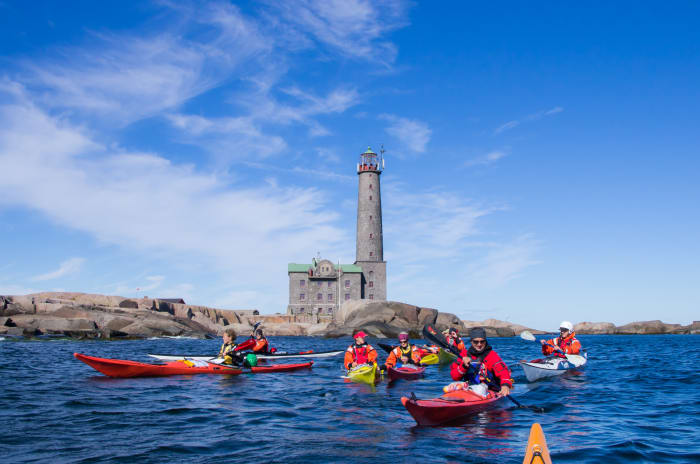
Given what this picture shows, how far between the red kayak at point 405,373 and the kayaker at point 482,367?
5919mm

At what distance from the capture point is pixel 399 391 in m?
14.9

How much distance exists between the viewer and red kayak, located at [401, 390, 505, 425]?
367 inches

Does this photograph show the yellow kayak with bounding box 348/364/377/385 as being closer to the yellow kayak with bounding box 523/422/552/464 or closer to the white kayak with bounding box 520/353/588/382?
the white kayak with bounding box 520/353/588/382

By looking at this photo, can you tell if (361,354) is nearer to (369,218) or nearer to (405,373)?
(405,373)

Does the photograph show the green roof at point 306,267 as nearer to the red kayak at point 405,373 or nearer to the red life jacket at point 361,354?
the red kayak at point 405,373

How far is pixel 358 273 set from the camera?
69.1m

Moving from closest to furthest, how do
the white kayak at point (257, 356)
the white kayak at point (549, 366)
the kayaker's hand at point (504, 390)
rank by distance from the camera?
1. the kayaker's hand at point (504, 390)
2. the white kayak at point (549, 366)
3. the white kayak at point (257, 356)

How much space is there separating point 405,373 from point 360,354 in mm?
1608

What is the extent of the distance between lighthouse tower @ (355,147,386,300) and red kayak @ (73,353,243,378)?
51394 mm

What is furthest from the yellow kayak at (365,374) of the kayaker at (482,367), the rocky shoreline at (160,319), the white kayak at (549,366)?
the rocky shoreline at (160,319)

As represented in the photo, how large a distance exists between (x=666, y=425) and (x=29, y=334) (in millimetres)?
42368

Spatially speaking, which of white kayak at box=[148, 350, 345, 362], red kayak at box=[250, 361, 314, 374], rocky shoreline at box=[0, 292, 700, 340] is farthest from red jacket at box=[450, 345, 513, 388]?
rocky shoreline at box=[0, 292, 700, 340]

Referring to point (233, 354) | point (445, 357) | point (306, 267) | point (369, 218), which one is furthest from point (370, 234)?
point (233, 354)

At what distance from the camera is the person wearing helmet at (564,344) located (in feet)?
59.7
